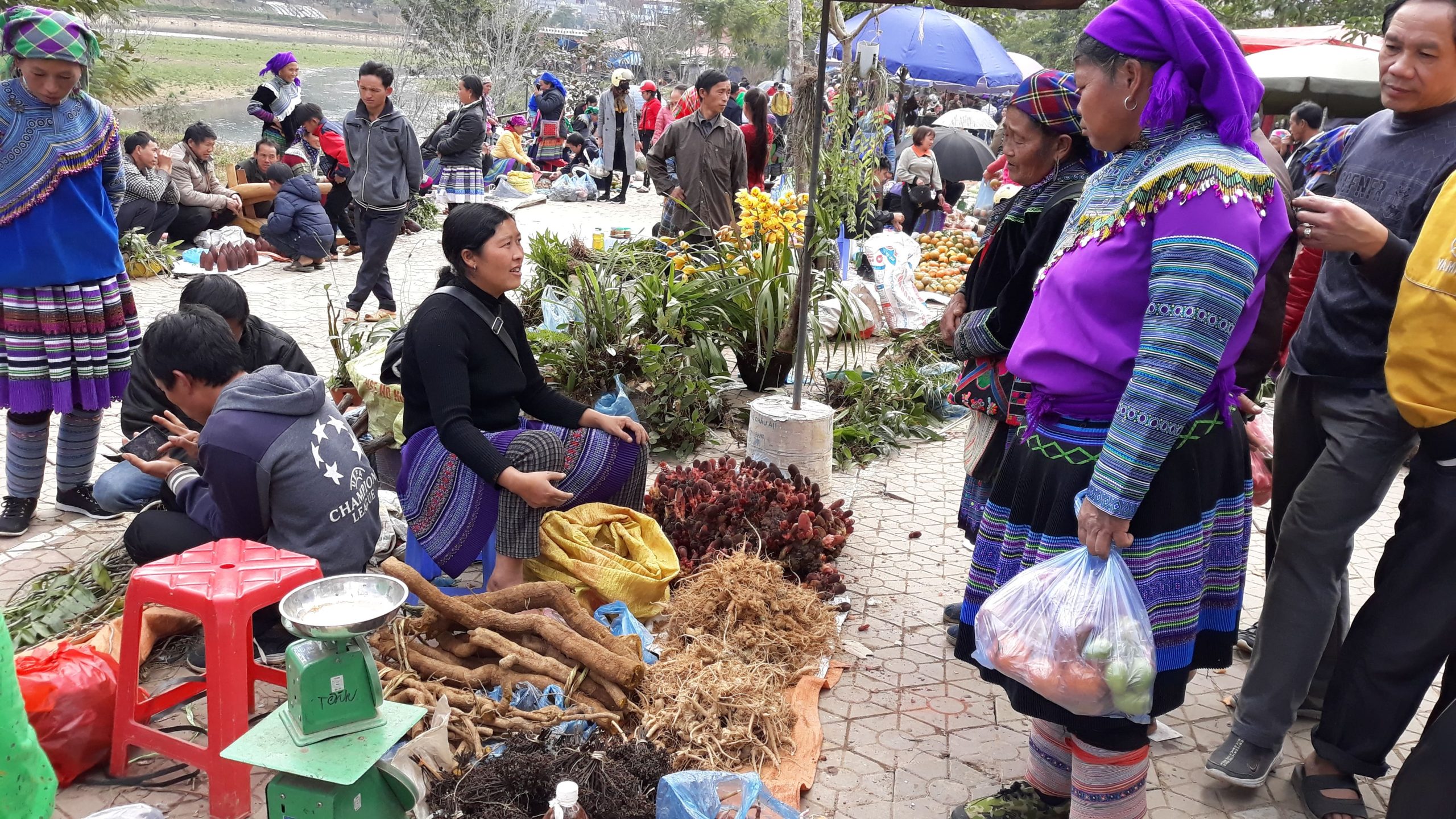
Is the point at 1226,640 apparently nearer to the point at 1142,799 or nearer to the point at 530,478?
the point at 1142,799

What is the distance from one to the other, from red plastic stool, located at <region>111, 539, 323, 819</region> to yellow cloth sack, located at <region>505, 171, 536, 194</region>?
12812 mm

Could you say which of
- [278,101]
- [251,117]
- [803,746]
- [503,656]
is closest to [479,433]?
[503,656]

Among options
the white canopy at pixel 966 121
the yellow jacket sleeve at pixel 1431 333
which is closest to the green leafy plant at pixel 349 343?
the yellow jacket sleeve at pixel 1431 333

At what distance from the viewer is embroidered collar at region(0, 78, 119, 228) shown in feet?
12.9

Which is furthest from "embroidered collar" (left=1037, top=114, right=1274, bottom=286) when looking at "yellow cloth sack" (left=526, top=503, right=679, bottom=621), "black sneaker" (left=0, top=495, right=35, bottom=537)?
"black sneaker" (left=0, top=495, right=35, bottom=537)

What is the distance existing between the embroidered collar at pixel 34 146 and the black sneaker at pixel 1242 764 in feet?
15.1

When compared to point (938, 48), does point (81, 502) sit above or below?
below

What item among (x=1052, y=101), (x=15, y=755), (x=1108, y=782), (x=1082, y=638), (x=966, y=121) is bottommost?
(x=1108, y=782)

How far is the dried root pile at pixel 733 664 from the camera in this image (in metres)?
2.92

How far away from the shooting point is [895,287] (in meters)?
7.86

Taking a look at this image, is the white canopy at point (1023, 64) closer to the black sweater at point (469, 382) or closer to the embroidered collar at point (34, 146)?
the black sweater at point (469, 382)

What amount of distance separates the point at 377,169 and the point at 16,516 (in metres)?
4.20

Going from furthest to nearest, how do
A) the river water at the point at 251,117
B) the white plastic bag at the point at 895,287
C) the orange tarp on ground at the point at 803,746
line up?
1. the river water at the point at 251,117
2. the white plastic bag at the point at 895,287
3. the orange tarp on ground at the point at 803,746

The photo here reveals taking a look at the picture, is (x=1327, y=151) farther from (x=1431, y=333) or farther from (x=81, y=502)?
(x=81, y=502)
